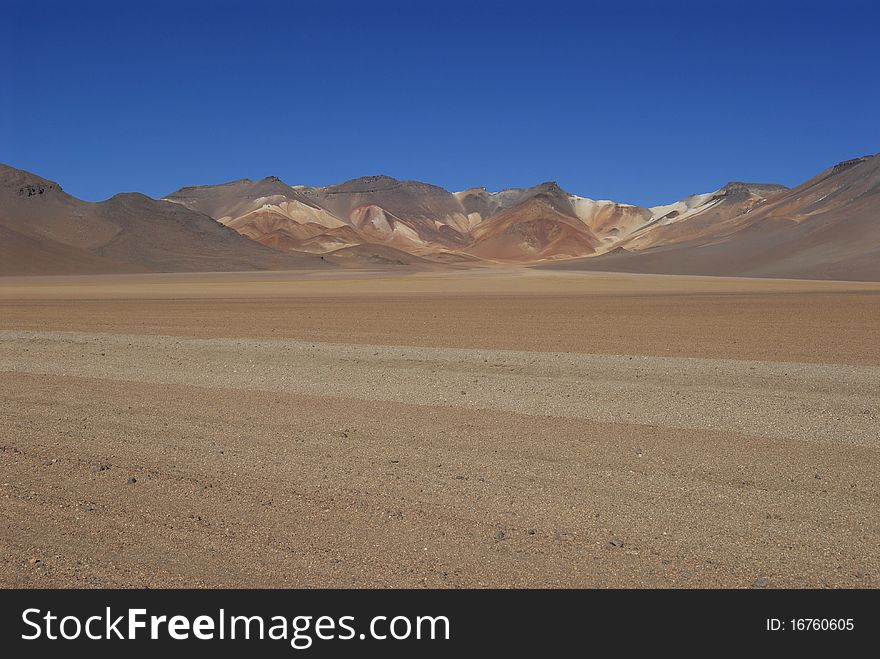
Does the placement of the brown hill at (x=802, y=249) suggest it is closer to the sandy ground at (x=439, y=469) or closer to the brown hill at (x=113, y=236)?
the brown hill at (x=113, y=236)

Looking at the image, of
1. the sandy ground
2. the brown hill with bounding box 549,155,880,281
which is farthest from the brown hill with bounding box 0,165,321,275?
the sandy ground

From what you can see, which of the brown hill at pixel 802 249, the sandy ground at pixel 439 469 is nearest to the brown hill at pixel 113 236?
the brown hill at pixel 802 249

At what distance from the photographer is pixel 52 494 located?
6867 millimetres

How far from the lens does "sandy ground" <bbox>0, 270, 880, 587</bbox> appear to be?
5.47 m

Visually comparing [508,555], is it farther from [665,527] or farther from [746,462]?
[746,462]

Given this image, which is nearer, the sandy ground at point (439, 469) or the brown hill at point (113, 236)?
the sandy ground at point (439, 469)

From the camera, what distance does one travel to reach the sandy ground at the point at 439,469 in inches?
215

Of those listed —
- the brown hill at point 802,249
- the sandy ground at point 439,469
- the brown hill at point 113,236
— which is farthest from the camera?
the brown hill at point 113,236

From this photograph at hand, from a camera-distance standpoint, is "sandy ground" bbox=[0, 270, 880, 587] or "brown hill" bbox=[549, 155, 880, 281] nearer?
"sandy ground" bbox=[0, 270, 880, 587]

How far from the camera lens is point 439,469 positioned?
7.69 m

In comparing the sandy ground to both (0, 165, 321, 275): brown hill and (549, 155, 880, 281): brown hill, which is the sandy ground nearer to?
(549, 155, 880, 281): brown hill

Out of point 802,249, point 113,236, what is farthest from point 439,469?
point 113,236

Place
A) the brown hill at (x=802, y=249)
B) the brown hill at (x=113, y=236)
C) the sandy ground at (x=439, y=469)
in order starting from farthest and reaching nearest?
the brown hill at (x=113, y=236) → the brown hill at (x=802, y=249) → the sandy ground at (x=439, y=469)
